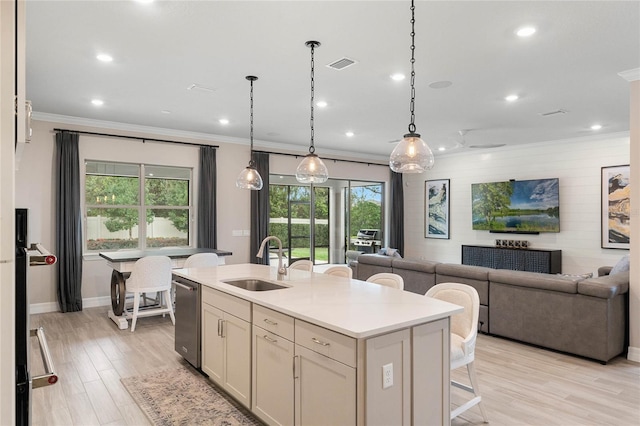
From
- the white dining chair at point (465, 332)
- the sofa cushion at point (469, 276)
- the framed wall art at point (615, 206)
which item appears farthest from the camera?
the framed wall art at point (615, 206)

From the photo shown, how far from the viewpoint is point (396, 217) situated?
391 inches

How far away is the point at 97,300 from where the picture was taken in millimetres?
6270

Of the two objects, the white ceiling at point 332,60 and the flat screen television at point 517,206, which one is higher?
the white ceiling at point 332,60

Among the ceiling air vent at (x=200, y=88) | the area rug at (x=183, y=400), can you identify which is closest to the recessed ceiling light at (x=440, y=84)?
the ceiling air vent at (x=200, y=88)

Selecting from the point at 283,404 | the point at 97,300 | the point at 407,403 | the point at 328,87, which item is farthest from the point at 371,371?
the point at 97,300

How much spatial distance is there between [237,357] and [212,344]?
49 centimetres

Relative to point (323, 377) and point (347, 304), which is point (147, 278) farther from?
point (323, 377)

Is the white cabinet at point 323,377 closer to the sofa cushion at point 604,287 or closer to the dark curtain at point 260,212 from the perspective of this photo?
the sofa cushion at point 604,287

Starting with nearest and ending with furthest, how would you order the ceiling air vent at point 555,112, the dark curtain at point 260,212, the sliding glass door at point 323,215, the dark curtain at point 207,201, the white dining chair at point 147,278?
1. the white dining chair at point 147,278
2. the ceiling air vent at point 555,112
3. the dark curtain at point 207,201
4. the dark curtain at point 260,212
5. the sliding glass door at point 323,215

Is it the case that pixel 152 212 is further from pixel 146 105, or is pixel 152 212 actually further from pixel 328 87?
pixel 328 87

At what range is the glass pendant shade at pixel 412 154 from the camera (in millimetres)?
2777

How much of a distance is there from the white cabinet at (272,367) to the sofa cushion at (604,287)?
125 inches

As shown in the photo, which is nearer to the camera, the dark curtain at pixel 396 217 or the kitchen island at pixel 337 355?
the kitchen island at pixel 337 355

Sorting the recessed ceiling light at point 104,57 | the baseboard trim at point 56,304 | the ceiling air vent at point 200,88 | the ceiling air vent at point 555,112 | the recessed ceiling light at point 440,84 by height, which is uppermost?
A: the recessed ceiling light at point 104,57
